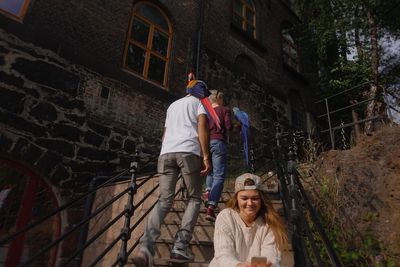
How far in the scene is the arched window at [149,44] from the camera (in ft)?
25.1

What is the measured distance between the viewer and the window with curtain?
5805 mm

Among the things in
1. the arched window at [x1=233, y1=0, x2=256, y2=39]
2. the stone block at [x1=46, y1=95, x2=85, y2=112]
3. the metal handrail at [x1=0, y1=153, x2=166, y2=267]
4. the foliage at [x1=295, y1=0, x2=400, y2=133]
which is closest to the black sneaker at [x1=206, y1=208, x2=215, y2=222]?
the metal handrail at [x1=0, y1=153, x2=166, y2=267]

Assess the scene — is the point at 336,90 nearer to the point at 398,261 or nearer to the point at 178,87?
the point at 178,87

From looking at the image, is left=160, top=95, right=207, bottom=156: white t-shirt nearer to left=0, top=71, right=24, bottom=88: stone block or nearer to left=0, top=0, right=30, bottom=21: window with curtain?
left=0, top=71, right=24, bottom=88: stone block

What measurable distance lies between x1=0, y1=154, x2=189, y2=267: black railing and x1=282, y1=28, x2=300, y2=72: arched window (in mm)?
10177

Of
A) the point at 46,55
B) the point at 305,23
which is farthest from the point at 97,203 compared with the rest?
the point at 305,23

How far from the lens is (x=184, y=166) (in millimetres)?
3307

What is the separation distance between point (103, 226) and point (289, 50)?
1169cm

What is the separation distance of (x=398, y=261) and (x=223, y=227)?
2.72 metres

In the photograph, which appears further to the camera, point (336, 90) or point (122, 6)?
point (336, 90)

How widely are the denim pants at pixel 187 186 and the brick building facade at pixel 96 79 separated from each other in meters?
3.11

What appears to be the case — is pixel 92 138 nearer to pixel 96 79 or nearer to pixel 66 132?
pixel 66 132

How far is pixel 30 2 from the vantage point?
6043mm

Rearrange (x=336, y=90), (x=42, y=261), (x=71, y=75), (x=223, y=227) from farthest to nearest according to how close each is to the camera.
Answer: (x=336, y=90) → (x=71, y=75) → (x=42, y=261) → (x=223, y=227)
